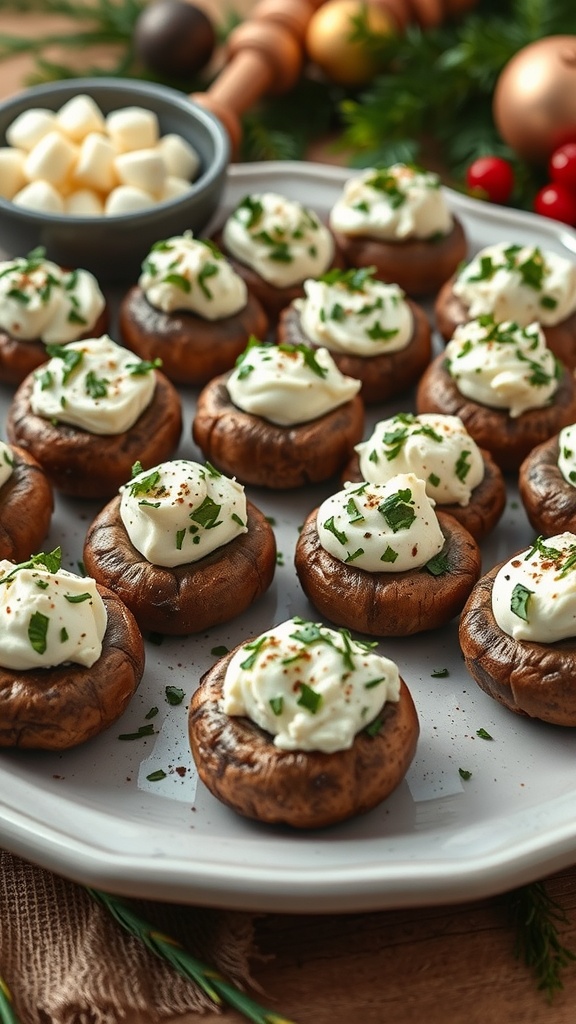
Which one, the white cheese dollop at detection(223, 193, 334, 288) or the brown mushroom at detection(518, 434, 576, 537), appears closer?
the brown mushroom at detection(518, 434, 576, 537)

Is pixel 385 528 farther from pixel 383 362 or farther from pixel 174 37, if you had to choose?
pixel 174 37

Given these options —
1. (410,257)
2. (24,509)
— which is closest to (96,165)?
(410,257)

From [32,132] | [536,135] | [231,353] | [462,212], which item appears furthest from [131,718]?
[536,135]

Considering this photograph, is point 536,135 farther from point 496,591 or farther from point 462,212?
point 496,591

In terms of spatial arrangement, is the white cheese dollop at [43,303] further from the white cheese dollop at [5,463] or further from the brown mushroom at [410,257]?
the brown mushroom at [410,257]

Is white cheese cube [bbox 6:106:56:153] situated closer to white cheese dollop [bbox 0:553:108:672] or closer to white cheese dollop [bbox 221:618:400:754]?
white cheese dollop [bbox 0:553:108:672]

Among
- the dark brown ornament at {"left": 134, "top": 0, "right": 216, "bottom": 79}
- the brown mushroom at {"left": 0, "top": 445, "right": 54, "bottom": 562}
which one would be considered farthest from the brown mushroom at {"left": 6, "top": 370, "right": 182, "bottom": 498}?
the dark brown ornament at {"left": 134, "top": 0, "right": 216, "bottom": 79}

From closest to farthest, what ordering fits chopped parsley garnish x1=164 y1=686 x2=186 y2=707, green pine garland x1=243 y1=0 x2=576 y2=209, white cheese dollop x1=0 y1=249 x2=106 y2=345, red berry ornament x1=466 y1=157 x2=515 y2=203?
chopped parsley garnish x1=164 y1=686 x2=186 y2=707
white cheese dollop x1=0 y1=249 x2=106 y2=345
red berry ornament x1=466 y1=157 x2=515 y2=203
green pine garland x1=243 y1=0 x2=576 y2=209
